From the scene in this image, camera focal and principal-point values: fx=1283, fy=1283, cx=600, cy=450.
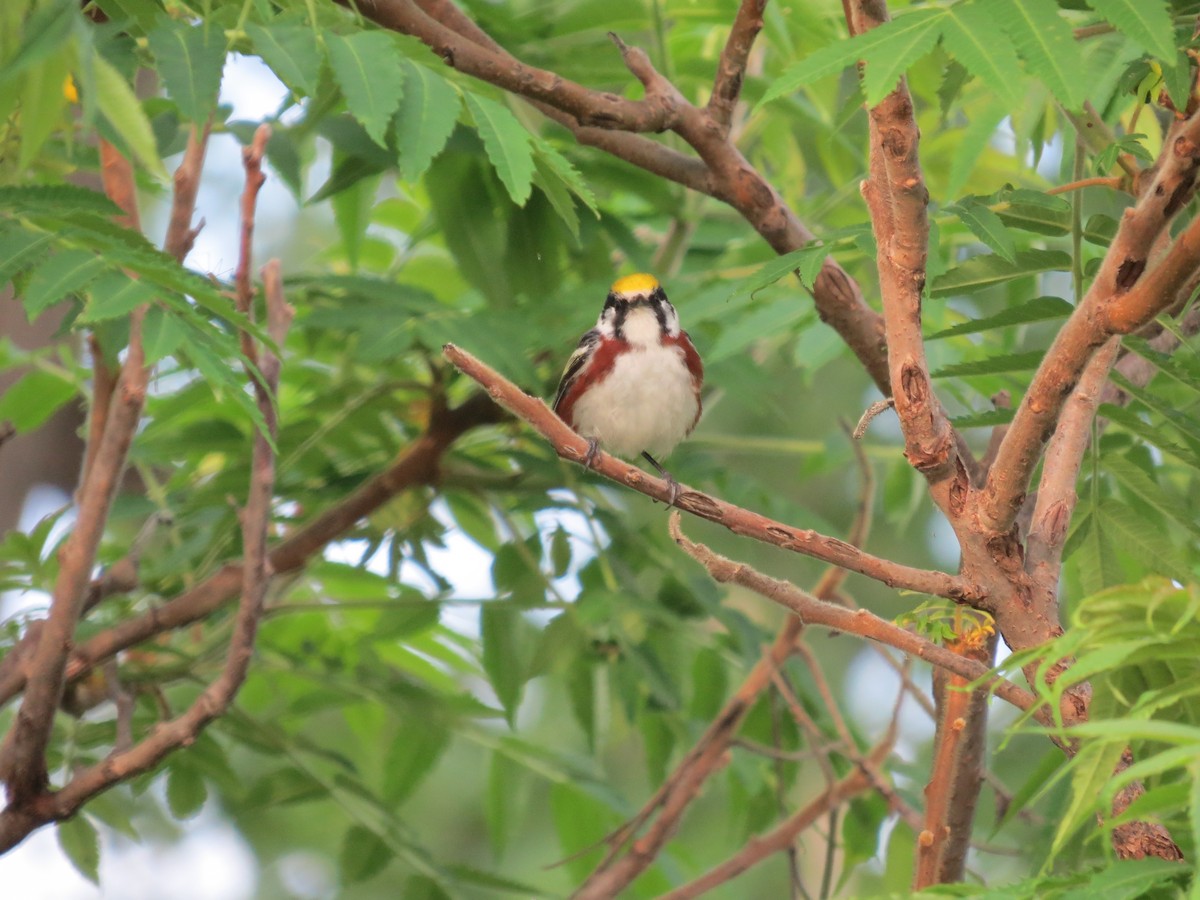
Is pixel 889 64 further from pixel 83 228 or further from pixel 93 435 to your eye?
pixel 93 435

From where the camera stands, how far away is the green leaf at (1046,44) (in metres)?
1.54

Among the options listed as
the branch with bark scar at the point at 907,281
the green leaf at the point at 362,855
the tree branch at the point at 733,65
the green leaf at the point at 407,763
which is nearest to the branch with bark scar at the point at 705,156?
the tree branch at the point at 733,65

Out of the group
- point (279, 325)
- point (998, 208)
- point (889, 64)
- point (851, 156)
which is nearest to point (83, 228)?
point (279, 325)

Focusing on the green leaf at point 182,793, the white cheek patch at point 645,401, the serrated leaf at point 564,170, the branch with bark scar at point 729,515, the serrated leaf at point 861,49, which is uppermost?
the white cheek patch at point 645,401

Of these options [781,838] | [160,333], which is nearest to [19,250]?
[160,333]

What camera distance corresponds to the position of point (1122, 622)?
54.5 inches

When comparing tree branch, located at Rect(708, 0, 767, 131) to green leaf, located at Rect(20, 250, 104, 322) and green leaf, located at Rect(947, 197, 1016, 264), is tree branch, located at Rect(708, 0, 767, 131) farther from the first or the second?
green leaf, located at Rect(20, 250, 104, 322)

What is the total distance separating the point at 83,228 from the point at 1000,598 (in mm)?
1546

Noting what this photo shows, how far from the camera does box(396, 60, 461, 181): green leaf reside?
7.27 ft

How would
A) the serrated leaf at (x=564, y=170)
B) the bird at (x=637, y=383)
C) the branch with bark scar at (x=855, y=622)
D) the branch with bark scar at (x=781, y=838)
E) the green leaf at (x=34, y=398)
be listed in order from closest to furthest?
the branch with bark scar at (x=855, y=622), the serrated leaf at (x=564, y=170), the branch with bark scar at (x=781, y=838), the green leaf at (x=34, y=398), the bird at (x=637, y=383)

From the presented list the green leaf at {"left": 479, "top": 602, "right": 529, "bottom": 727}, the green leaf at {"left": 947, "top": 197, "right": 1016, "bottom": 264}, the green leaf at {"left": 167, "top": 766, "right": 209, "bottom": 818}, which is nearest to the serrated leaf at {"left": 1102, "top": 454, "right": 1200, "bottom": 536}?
the green leaf at {"left": 947, "top": 197, "right": 1016, "bottom": 264}

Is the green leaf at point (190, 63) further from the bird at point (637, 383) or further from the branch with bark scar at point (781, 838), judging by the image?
the bird at point (637, 383)

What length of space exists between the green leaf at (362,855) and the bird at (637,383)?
1441 millimetres

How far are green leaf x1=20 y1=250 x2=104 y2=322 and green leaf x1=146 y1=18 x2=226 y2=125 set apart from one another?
28cm
